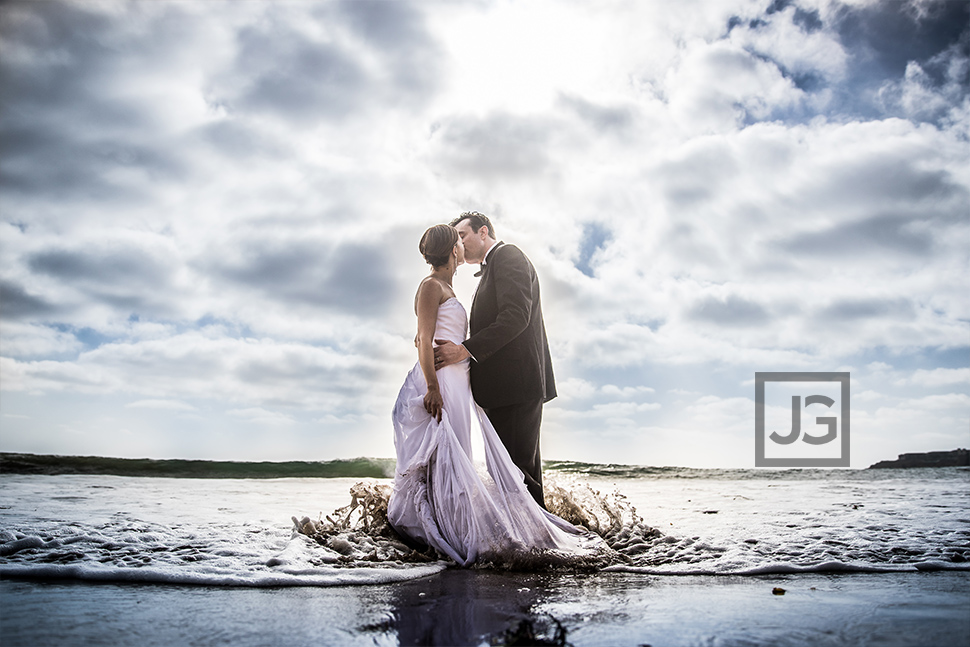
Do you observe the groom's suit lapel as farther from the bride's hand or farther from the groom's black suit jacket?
the bride's hand

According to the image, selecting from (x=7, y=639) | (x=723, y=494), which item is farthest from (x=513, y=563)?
(x=723, y=494)

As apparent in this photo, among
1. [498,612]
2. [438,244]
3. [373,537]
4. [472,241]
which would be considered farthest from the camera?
[472,241]

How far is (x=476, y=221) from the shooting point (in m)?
4.70

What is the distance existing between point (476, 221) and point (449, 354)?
108 centimetres

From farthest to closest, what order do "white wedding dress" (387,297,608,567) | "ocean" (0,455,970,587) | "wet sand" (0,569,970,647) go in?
1. "white wedding dress" (387,297,608,567)
2. "ocean" (0,455,970,587)
3. "wet sand" (0,569,970,647)

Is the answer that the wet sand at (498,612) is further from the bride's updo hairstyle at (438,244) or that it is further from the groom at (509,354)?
the bride's updo hairstyle at (438,244)

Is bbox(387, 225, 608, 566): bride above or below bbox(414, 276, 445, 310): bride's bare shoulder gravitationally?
below

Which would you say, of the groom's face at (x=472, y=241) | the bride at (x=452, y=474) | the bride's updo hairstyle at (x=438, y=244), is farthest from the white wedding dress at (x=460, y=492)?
the groom's face at (x=472, y=241)

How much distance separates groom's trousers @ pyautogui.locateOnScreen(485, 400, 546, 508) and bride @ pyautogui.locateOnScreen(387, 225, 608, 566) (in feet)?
0.44

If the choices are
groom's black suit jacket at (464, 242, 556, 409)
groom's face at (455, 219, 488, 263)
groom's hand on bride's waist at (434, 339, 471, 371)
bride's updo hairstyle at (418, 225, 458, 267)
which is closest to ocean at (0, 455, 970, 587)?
groom's black suit jacket at (464, 242, 556, 409)

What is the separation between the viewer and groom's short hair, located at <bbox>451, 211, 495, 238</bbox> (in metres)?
4.70

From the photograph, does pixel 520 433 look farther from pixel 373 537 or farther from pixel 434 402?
pixel 373 537

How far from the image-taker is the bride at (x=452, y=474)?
149 inches

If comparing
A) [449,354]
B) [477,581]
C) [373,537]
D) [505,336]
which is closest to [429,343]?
[449,354]
